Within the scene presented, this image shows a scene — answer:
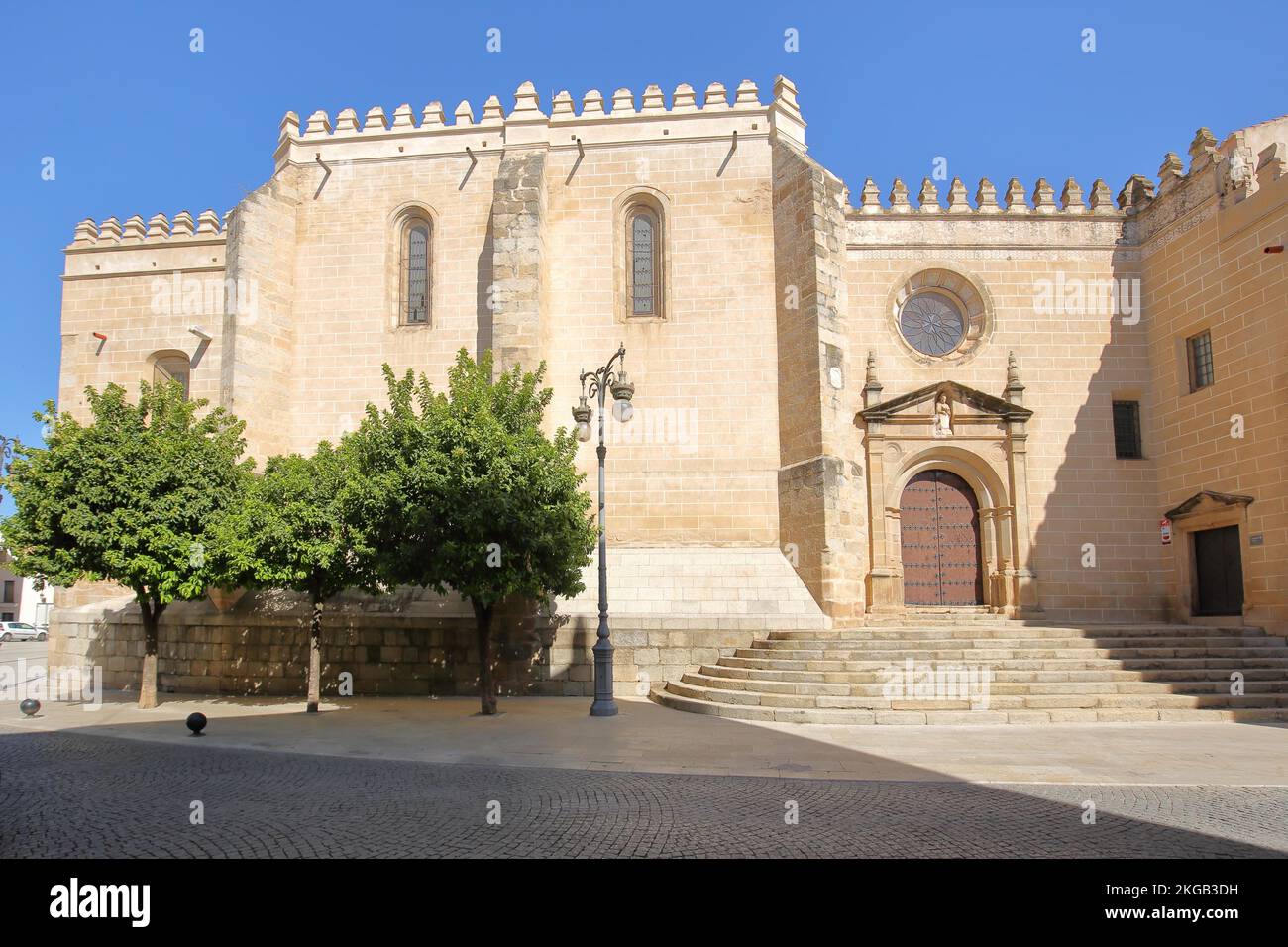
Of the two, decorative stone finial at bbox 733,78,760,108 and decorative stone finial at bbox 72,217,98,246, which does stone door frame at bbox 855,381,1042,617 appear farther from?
decorative stone finial at bbox 72,217,98,246

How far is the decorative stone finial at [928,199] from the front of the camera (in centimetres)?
1903

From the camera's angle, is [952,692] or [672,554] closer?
[952,692]

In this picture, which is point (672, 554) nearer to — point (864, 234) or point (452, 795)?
point (864, 234)

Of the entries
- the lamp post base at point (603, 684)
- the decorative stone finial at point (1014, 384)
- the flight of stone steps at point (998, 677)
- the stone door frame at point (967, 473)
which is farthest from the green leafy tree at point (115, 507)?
the decorative stone finial at point (1014, 384)

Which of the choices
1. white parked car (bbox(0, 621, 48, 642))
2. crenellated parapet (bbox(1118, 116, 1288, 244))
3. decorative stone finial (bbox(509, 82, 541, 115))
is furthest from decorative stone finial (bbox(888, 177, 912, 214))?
white parked car (bbox(0, 621, 48, 642))

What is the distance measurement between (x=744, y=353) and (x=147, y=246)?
15.4 metres

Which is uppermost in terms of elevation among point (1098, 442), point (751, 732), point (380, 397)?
point (380, 397)

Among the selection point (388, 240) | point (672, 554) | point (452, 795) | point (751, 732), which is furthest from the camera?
point (388, 240)

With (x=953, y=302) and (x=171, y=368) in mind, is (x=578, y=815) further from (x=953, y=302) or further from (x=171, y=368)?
(x=171, y=368)

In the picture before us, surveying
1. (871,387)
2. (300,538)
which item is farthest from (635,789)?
(871,387)

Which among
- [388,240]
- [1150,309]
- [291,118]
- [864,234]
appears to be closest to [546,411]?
[388,240]

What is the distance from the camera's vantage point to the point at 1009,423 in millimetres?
18031

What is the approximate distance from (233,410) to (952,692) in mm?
15665

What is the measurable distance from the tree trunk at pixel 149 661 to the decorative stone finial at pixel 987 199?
19040 millimetres
